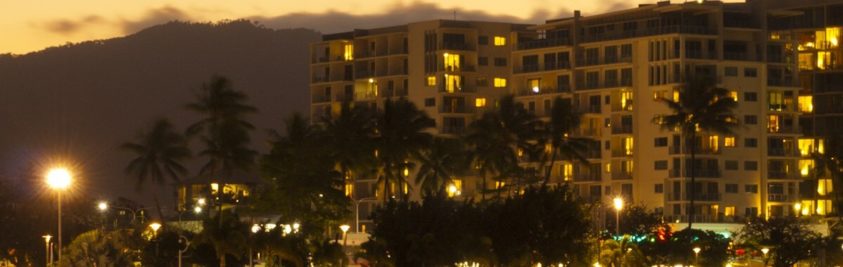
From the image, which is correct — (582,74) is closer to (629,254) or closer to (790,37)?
(790,37)

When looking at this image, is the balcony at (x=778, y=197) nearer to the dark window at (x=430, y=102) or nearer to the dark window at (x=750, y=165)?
the dark window at (x=750, y=165)

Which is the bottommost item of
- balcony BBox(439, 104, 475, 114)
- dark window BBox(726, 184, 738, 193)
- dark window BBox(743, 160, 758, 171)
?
dark window BBox(726, 184, 738, 193)

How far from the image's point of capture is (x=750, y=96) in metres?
184

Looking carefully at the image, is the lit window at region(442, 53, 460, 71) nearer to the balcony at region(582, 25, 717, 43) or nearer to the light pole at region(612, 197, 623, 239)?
the balcony at region(582, 25, 717, 43)

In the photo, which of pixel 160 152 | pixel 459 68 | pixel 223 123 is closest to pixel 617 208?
pixel 223 123

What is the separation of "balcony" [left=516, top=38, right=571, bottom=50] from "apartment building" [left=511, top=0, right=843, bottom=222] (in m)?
0.13

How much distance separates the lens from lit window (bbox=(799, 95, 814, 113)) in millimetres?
197000

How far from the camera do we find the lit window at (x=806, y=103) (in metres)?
197

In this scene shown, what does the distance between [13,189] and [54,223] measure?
11.2m

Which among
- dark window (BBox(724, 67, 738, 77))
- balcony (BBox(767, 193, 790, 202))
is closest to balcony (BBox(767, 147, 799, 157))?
balcony (BBox(767, 193, 790, 202))

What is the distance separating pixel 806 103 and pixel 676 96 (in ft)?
76.9

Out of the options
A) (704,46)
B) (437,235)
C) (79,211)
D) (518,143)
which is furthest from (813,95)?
(437,235)

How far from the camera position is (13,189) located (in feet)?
490

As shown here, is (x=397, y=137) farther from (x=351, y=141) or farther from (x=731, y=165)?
(x=731, y=165)
